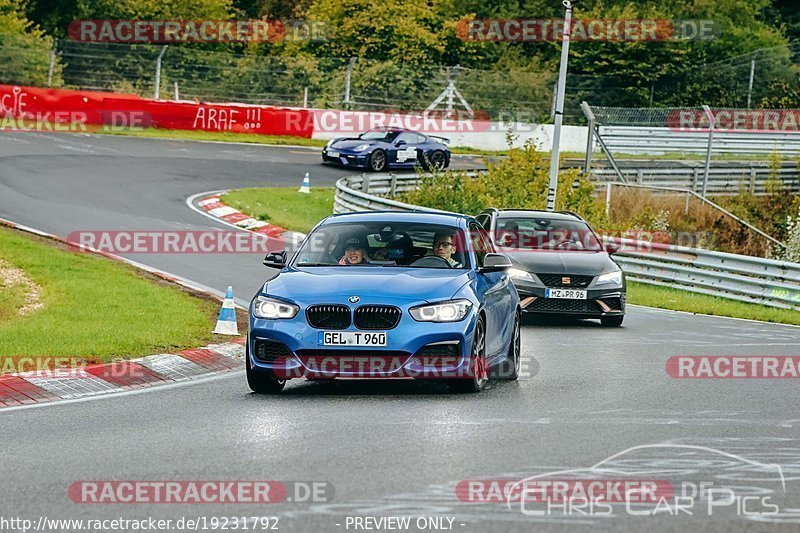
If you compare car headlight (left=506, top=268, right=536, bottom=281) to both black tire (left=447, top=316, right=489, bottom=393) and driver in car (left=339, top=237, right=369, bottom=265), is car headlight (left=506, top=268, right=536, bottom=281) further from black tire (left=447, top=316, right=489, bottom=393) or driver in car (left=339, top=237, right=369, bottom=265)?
black tire (left=447, top=316, right=489, bottom=393)

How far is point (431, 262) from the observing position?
11.8 metres

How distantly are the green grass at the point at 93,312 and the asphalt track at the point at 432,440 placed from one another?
1.71 metres

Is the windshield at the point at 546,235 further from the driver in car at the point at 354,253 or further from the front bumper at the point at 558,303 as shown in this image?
the driver in car at the point at 354,253

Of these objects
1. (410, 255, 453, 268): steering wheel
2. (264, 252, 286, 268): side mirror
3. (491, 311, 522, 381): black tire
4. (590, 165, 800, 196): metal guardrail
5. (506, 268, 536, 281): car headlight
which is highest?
(410, 255, 453, 268): steering wheel

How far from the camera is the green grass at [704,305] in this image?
72.0 ft

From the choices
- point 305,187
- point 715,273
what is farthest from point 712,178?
point 715,273

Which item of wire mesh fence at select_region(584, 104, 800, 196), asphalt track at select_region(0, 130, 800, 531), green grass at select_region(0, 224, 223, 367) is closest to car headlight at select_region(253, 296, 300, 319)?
asphalt track at select_region(0, 130, 800, 531)

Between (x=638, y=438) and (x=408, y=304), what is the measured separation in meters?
2.41

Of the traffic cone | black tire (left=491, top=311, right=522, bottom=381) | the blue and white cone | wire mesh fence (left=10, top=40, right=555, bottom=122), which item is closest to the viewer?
black tire (left=491, top=311, right=522, bottom=381)

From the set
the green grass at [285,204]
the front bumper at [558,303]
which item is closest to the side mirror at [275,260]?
the front bumper at [558,303]

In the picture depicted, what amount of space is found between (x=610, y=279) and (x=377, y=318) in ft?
26.9

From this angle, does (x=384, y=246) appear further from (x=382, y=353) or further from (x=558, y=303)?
(x=558, y=303)

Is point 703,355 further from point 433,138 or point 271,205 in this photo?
point 433,138

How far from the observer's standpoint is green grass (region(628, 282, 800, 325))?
72.0 ft
